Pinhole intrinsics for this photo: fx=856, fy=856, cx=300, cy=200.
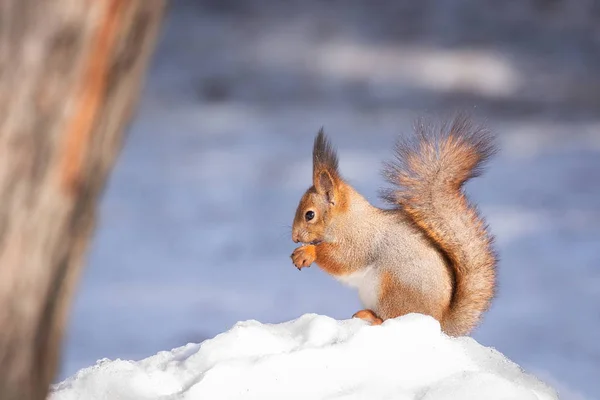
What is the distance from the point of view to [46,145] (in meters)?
0.97

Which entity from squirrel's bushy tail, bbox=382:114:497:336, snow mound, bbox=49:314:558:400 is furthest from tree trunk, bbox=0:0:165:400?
squirrel's bushy tail, bbox=382:114:497:336

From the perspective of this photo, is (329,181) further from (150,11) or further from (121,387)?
(150,11)

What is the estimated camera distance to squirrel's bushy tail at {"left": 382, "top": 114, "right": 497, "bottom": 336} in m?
2.06

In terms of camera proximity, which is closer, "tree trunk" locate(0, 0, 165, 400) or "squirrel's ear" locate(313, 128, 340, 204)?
"tree trunk" locate(0, 0, 165, 400)

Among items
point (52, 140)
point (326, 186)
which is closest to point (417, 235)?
point (326, 186)

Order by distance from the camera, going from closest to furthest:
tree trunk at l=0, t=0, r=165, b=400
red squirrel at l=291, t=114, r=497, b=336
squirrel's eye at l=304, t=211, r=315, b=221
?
tree trunk at l=0, t=0, r=165, b=400
red squirrel at l=291, t=114, r=497, b=336
squirrel's eye at l=304, t=211, r=315, b=221

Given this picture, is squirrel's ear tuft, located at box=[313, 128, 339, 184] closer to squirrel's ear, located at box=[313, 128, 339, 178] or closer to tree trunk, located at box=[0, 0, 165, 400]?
squirrel's ear, located at box=[313, 128, 339, 178]

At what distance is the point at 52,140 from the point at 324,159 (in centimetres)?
126

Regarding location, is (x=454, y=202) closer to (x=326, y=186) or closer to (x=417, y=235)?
(x=417, y=235)

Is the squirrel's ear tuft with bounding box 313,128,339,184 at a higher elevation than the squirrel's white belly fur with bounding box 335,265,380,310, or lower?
higher

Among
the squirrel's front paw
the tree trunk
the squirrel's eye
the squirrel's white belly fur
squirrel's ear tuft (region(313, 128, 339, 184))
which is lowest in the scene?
the tree trunk

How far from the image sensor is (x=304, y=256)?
6.79 feet

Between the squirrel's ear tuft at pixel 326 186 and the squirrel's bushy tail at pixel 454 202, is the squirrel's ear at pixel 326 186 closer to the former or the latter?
the squirrel's ear tuft at pixel 326 186

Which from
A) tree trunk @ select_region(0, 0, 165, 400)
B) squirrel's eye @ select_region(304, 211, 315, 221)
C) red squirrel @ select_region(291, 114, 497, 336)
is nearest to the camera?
tree trunk @ select_region(0, 0, 165, 400)
